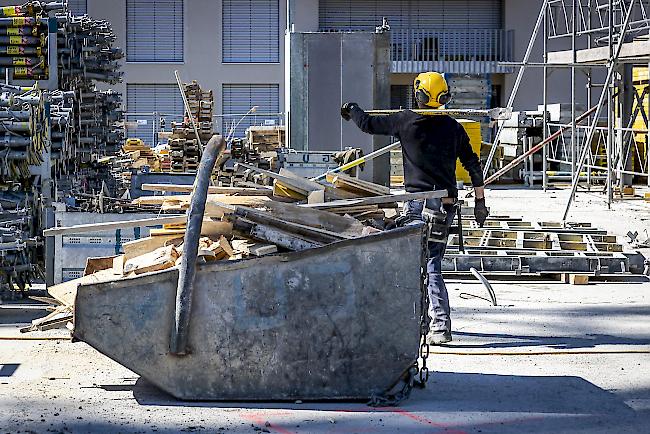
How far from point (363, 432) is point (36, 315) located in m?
4.89

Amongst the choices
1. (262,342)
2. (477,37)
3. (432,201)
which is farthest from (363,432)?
(477,37)

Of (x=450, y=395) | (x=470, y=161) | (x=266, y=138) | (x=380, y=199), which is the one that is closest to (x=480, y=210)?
(x=470, y=161)

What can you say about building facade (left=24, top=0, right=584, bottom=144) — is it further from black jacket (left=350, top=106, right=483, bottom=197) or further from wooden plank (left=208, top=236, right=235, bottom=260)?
wooden plank (left=208, top=236, right=235, bottom=260)

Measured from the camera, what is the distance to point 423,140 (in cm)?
919

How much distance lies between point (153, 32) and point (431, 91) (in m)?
38.2

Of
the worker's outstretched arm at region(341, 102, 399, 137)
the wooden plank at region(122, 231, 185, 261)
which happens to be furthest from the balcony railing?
the wooden plank at region(122, 231, 185, 261)

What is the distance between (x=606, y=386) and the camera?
26.3 feet

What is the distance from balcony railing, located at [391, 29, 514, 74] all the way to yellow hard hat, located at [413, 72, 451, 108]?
37.1m

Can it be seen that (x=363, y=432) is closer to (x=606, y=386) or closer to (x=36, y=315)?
(x=606, y=386)

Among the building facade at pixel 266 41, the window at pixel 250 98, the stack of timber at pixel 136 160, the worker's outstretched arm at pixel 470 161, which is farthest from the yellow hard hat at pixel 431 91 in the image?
the window at pixel 250 98

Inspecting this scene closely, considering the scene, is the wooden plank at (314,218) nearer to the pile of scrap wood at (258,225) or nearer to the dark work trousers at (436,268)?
the pile of scrap wood at (258,225)

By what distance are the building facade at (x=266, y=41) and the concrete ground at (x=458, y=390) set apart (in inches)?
1389

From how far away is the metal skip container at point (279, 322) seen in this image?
283 inches

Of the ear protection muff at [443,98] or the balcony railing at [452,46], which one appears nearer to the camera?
the ear protection muff at [443,98]
